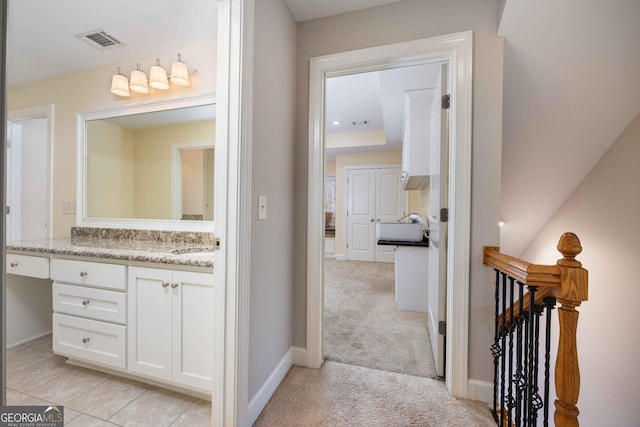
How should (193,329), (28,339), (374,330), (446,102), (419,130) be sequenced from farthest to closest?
(419,130), (374,330), (28,339), (446,102), (193,329)

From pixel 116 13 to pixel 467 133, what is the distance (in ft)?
7.65

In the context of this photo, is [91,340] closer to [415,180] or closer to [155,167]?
[155,167]

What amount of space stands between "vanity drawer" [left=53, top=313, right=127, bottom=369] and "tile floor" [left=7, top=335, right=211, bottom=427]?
14cm

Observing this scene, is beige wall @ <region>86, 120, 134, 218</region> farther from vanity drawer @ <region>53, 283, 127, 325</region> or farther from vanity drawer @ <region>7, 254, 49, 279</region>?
vanity drawer @ <region>53, 283, 127, 325</region>

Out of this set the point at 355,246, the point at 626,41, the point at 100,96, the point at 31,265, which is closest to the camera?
the point at 626,41

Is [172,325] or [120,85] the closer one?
[172,325]

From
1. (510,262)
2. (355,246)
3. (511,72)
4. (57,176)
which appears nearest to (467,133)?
(511,72)

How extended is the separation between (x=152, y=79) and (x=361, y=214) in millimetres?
4591

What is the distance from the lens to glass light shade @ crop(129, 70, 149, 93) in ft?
6.66

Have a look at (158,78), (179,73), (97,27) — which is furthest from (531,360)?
(97,27)

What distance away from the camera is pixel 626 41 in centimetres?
140

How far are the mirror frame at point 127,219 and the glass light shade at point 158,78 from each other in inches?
4.6

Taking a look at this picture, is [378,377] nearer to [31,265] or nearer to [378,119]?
[31,265]

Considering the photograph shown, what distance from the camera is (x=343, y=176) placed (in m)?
5.96
